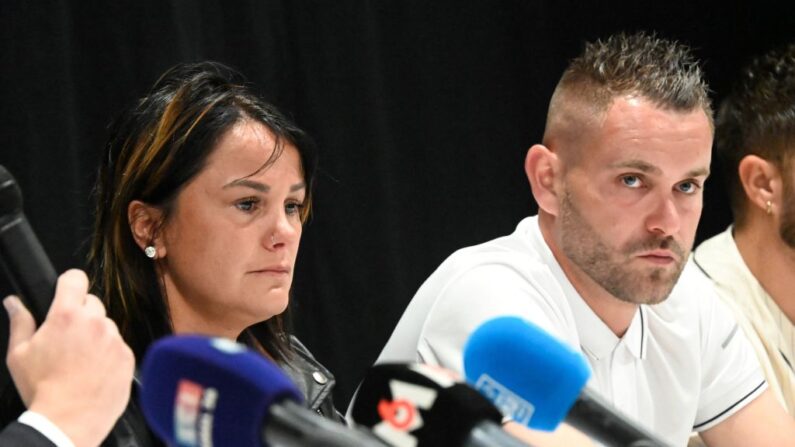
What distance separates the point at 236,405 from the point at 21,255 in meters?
0.38

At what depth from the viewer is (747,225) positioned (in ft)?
9.68

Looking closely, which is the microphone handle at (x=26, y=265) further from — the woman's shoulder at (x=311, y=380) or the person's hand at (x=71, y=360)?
the woman's shoulder at (x=311, y=380)

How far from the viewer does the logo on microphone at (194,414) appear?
0.81m

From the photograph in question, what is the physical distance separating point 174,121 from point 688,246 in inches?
38.8

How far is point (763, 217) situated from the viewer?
9.58 feet

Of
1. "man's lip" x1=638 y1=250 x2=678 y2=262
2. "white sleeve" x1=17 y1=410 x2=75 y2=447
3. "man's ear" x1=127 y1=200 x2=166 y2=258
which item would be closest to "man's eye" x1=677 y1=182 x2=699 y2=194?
"man's lip" x1=638 y1=250 x2=678 y2=262

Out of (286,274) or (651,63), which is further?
(651,63)

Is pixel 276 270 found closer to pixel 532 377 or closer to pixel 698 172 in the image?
pixel 698 172

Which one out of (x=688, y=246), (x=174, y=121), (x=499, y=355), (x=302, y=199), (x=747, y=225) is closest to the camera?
(x=499, y=355)

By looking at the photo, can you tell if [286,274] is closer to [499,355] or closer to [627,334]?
[627,334]

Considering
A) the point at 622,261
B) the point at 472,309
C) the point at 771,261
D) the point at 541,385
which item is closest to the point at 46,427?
the point at 541,385

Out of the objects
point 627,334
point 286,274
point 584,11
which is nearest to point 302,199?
point 286,274

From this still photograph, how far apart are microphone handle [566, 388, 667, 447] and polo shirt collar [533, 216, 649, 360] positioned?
1.24 meters

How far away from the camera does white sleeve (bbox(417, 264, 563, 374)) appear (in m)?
2.06
